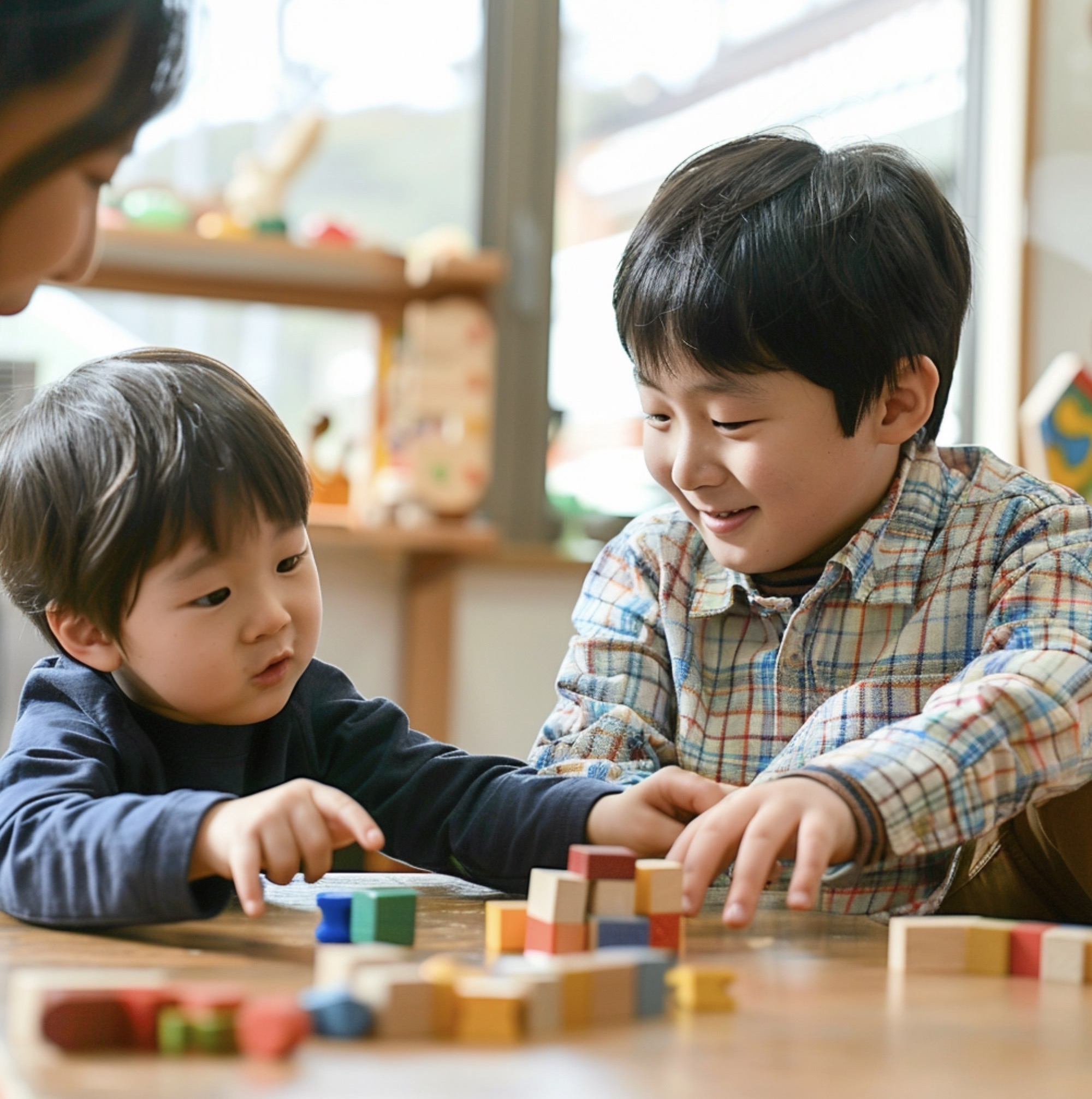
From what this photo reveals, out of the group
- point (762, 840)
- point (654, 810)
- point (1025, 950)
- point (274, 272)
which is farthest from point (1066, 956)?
point (274, 272)

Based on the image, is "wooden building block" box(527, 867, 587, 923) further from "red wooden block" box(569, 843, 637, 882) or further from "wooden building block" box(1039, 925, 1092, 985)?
"wooden building block" box(1039, 925, 1092, 985)

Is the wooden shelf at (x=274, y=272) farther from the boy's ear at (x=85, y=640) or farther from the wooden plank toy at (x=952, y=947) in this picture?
the wooden plank toy at (x=952, y=947)

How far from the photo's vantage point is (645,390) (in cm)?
105

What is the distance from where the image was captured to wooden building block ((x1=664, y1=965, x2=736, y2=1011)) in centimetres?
55

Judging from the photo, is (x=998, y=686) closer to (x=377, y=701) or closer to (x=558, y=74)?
(x=377, y=701)

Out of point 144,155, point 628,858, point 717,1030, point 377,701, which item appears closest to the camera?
point 717,1030

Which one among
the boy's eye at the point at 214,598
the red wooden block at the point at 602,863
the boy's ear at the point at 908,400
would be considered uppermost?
the boy's ear at the point at 908,400

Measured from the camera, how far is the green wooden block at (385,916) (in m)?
0.67

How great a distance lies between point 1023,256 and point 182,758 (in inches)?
96.7

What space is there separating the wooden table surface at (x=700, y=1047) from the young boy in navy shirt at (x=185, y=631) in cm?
12

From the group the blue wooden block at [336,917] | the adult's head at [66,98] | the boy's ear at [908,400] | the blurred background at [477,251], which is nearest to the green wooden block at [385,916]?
the blue wooden block at [336,917]

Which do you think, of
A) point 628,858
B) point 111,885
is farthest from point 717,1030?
point 111,885

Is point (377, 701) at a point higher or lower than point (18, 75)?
lower

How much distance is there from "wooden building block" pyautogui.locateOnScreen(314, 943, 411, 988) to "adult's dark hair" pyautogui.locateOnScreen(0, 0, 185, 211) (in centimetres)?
37
